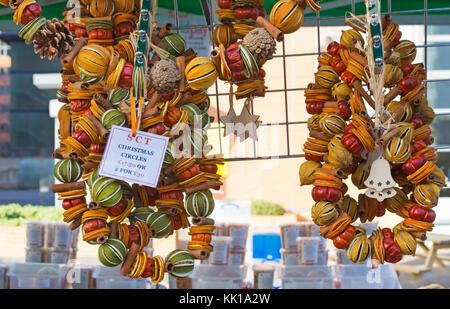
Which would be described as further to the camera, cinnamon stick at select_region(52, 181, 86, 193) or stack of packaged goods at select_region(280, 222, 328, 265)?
stack of packaged goods at select_region(280, 222, 328, 265)

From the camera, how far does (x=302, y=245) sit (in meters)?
1.68

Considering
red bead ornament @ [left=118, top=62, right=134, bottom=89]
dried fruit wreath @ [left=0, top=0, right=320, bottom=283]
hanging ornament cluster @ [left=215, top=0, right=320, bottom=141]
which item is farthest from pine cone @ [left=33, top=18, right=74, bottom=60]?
hanging ornament cluster @ [left=215, top=0, right=320, bottom=141]

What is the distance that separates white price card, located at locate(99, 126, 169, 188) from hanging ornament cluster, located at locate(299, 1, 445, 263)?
22 centimetres

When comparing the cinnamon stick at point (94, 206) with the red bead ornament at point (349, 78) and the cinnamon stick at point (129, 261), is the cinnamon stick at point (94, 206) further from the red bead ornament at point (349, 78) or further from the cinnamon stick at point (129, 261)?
the red bead ornament at point (349, 78)

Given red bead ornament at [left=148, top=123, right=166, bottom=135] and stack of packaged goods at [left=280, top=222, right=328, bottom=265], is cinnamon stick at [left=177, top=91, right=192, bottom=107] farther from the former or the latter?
stack of packaged goods at [left=280, top=222, right=328, bottom=265]

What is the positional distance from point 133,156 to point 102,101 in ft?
0.31

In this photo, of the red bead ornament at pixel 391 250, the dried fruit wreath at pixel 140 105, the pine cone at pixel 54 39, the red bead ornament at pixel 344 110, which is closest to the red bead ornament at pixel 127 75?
the dried fruit wreath at pixel 140 105

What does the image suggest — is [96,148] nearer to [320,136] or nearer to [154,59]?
[154,59]

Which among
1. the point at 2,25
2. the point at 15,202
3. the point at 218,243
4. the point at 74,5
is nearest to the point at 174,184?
the point at 74,5

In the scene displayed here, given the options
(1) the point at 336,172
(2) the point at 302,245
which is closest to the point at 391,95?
(1) the point at 336,172

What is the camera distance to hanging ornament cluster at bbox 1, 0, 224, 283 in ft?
2.55

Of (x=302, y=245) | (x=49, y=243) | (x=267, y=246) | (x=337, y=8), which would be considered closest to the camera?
(x=337, y=8)

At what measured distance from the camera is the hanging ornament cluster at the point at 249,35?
2.49 feet
